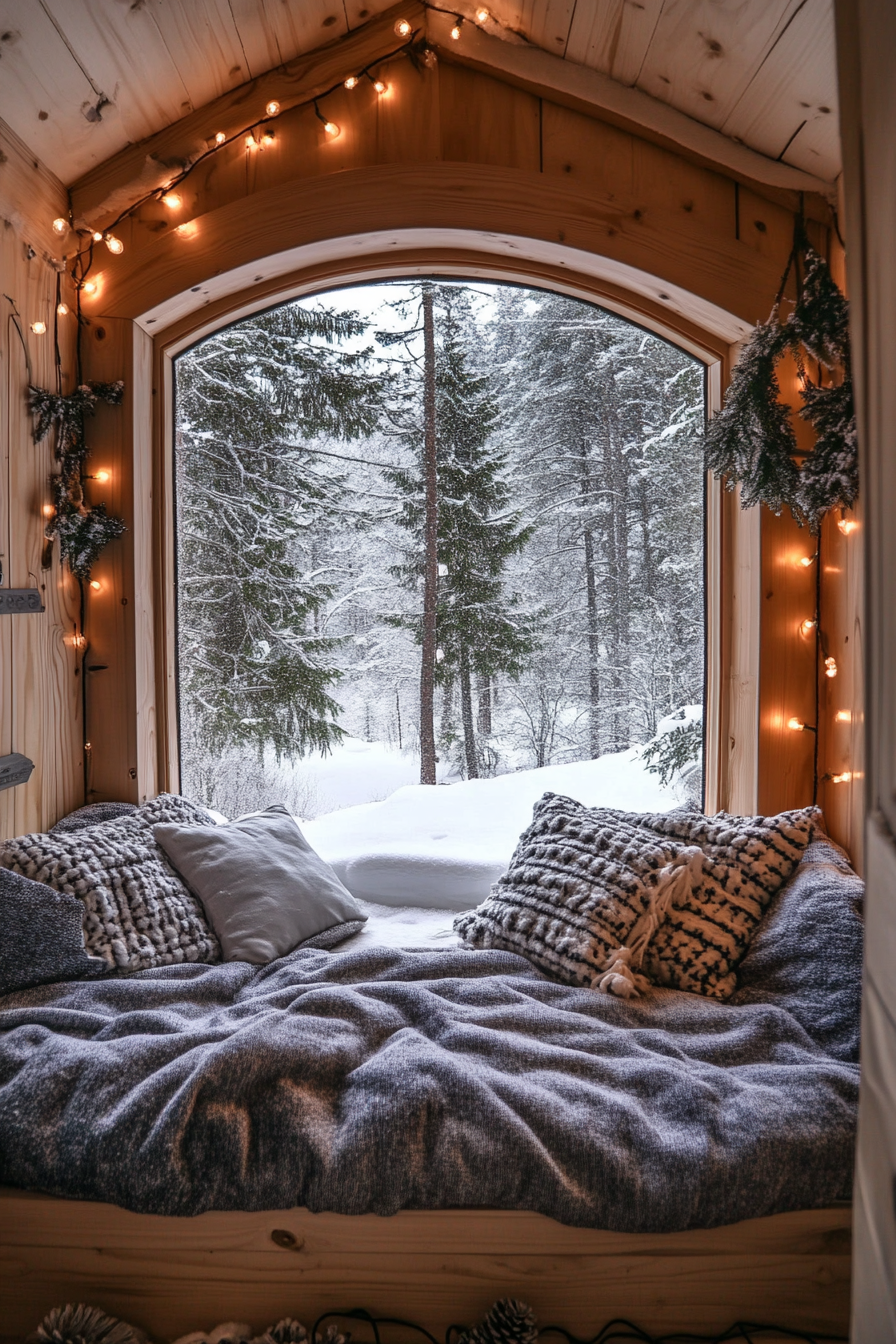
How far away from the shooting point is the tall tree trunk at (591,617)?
2309 mm

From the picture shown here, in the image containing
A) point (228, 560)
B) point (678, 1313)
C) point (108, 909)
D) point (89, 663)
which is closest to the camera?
point (678, 1313)

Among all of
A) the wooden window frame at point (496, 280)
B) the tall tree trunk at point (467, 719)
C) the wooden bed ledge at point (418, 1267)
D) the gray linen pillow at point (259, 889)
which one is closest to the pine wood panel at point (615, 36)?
the wooden window frame at point (496, 280)

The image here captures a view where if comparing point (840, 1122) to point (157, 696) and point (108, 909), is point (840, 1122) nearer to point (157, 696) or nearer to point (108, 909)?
point (108, 909)

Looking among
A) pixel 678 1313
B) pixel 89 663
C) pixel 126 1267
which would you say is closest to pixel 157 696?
pixel 89 663

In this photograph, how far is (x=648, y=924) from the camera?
167 cm

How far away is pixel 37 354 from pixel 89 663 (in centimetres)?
80

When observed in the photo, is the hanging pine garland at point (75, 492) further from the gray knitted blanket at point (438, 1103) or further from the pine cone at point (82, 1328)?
the pine cone at point (82, 1328)

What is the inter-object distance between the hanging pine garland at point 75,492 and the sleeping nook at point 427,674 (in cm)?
2

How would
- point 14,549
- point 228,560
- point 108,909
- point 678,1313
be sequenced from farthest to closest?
point 228,560
point 14,549
point 108,909
point 678,1313

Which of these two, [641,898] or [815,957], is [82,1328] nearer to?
[641,898]

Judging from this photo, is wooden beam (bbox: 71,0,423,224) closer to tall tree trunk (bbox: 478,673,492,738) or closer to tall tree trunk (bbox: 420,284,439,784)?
tall tree trunk (bbox: 420,284,439,784)

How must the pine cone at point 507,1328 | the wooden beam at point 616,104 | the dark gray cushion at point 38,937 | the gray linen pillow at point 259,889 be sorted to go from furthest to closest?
the wooden beam at point 616,104 < the gray linen pillow at point 259,889 < the dark gray cushion at point 38,937 < the pine cone at point 507,1328

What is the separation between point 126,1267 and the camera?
1.20 m

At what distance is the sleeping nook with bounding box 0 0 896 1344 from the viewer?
1175 millimetres
